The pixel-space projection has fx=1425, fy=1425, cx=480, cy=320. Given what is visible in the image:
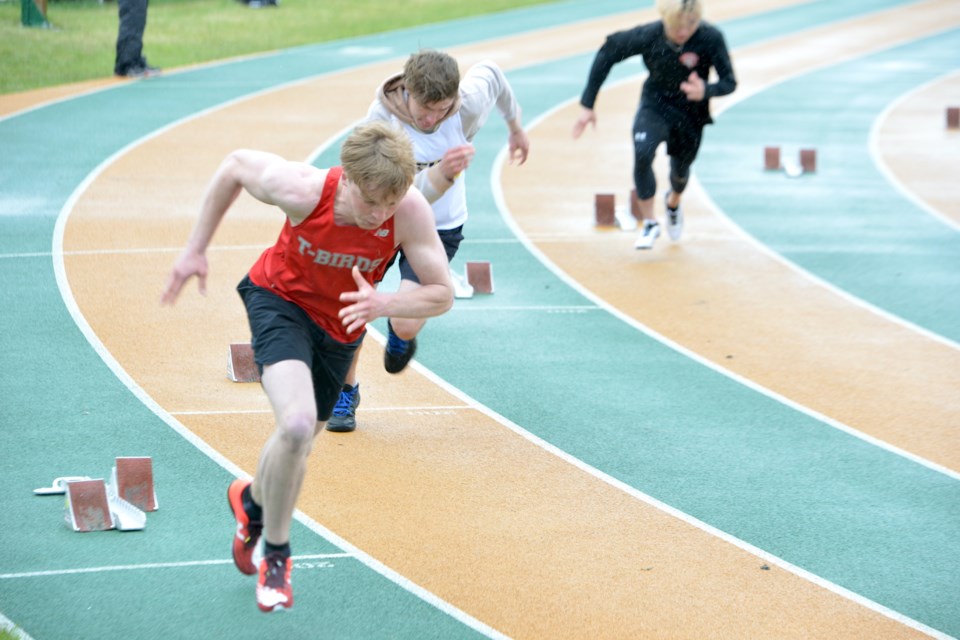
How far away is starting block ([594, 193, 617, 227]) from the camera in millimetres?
12227

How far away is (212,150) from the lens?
49.0 feet

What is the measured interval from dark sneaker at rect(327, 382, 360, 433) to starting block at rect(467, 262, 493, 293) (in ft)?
9.24

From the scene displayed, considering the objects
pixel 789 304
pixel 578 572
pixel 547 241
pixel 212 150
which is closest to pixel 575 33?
pixel 212 150

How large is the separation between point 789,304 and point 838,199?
12.6ft

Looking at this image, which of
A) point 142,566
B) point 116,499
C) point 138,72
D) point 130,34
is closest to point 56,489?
point 116,499

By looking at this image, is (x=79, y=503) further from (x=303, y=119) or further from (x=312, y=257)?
(x=303, y=119)

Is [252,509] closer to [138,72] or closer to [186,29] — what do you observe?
[138,72]

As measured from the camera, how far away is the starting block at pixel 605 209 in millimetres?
12227

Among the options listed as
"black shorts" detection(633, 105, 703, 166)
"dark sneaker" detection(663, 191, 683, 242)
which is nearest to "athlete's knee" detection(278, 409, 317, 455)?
"black shorts" detection(633, 105, 703, 166)

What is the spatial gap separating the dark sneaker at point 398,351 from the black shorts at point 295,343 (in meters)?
1.75

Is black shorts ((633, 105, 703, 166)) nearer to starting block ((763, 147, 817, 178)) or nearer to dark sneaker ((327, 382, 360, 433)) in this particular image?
dark sneaker ((327, 382, 360, 433))

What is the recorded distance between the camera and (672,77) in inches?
406

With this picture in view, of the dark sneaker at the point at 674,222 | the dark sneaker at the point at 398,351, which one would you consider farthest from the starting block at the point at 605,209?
the dark sneaker at the point at 398,351

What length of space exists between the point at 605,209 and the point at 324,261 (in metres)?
7.40
